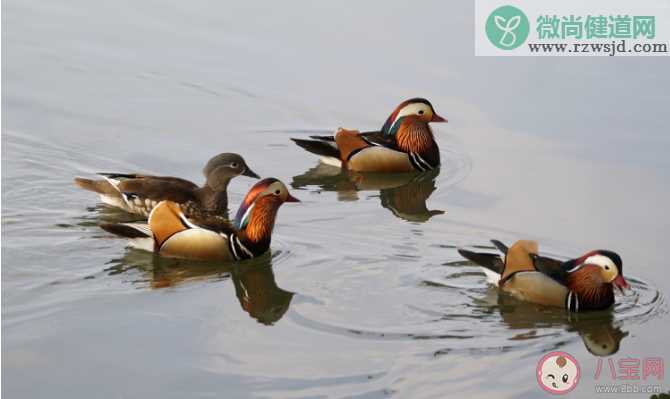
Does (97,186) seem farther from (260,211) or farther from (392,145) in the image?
(392,145)

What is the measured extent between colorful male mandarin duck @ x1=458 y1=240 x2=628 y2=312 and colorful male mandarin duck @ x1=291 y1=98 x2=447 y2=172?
4.13m

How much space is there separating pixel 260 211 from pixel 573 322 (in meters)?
2.87

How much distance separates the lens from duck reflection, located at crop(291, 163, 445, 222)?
1361 cm

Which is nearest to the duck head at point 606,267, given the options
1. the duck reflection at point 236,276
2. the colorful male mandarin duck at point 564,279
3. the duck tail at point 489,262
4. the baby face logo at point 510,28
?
the colorful male mandarin duck at point 564,279

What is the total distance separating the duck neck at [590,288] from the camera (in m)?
10.6

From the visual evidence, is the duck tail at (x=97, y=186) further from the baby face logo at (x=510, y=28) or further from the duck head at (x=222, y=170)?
the baby face logo at (x=510, y=28)

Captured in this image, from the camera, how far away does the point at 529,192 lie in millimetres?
13758

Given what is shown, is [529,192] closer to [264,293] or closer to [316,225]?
[316,225]

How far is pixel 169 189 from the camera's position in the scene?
12508 mm

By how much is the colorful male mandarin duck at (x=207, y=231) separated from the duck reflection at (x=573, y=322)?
7.20 ft

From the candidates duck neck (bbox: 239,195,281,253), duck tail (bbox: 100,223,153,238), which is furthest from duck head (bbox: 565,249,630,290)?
duck tail (bbox: 100,223,153,238)

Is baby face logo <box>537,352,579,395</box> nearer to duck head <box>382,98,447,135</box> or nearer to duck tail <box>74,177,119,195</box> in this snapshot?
duck tail <box>74,177,119,195</box>

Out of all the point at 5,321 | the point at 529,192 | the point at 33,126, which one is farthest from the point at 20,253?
the point at 529,192

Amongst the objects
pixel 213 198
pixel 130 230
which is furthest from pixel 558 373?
pixel 213 198
